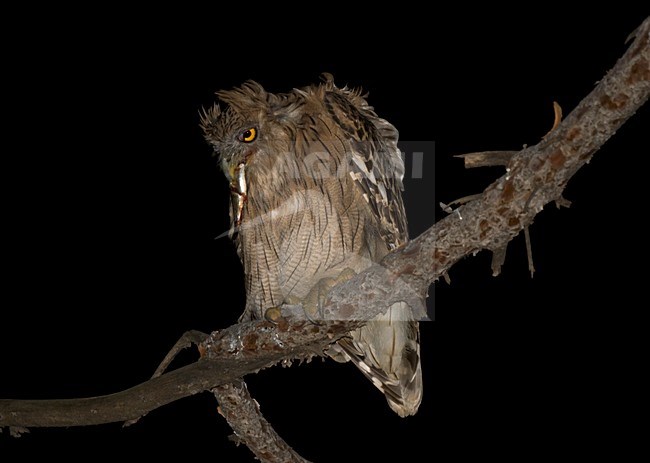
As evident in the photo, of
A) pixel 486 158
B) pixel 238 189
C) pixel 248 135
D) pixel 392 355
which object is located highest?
pixel 248 135

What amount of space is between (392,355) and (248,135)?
101cm

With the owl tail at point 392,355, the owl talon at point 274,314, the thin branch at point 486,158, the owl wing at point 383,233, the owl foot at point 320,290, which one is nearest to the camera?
the thin branch at point 486,158

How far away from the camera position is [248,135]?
2.67m

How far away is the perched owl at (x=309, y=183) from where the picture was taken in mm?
2670

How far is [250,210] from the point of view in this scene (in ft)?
9.18

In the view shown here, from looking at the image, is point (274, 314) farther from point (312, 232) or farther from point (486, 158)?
point (486, 158)

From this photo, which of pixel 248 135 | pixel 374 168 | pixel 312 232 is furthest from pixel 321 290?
pixel 248 135

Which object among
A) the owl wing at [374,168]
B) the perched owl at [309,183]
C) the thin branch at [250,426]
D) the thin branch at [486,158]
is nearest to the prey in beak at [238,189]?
the perched owl at [309,183]


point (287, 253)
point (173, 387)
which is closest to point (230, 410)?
point (173, 387)

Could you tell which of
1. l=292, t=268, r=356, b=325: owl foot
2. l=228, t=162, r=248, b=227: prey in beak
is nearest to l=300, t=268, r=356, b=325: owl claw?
l=292, t=268, r=356, b=325: owl foot

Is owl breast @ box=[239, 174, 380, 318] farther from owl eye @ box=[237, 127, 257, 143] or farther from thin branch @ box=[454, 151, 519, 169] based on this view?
thin branch @ box=[454, 151, 519, 169]

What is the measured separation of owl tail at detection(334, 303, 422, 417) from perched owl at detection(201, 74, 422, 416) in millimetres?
34

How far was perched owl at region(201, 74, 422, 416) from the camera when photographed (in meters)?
2.67

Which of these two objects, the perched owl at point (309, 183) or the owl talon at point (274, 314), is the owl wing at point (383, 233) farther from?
the owl talon at point (274, 314)
